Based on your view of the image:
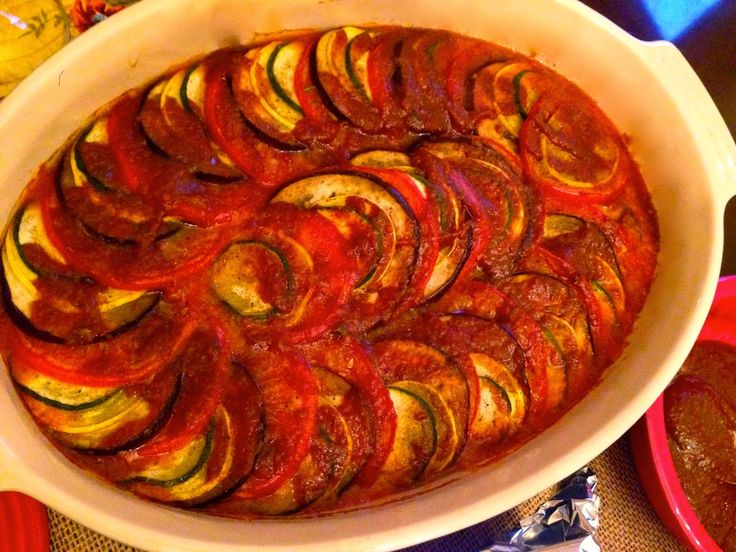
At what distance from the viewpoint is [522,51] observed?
2.63 metres

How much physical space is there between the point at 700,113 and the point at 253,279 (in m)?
1.71

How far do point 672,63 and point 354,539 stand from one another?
1980mm

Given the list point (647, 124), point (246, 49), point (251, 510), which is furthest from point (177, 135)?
point (647, 124)

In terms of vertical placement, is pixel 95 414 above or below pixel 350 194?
below

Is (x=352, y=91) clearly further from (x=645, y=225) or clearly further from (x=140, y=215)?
(x=645, y=225)

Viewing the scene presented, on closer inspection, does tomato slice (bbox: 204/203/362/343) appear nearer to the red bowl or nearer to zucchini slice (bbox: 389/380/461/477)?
zucchini slice (bbox: 389/380/461/477)

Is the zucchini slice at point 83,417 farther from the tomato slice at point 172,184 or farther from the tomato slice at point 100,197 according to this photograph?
the tomato slice at point 172,184

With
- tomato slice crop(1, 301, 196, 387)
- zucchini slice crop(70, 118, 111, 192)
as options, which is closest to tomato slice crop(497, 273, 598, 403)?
tomato slice crop(1, 301, 196, 387)

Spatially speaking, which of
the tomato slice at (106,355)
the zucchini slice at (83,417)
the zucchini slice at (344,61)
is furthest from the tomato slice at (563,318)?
the zucchini slice at (83,417)

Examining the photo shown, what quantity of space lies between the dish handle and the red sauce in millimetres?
723

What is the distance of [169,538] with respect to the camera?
1.74 meters

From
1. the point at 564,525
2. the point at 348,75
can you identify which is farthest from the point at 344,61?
the point at 564,525

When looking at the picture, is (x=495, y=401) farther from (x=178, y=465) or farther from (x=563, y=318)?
(x=178, y=465)

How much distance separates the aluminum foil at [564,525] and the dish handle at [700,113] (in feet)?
3.72
